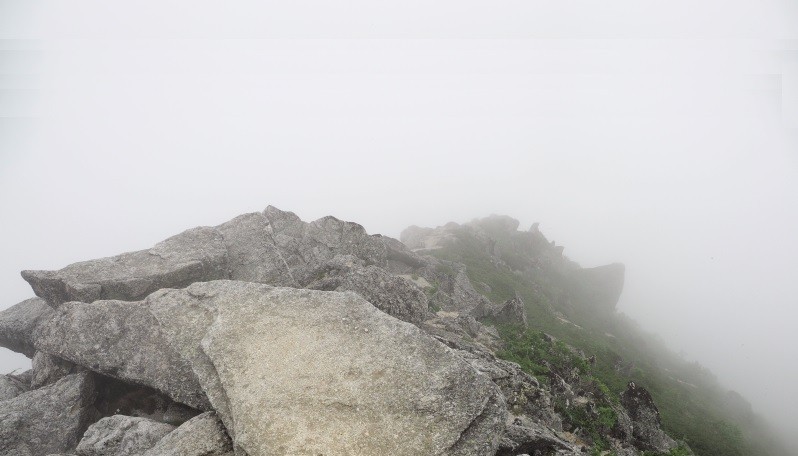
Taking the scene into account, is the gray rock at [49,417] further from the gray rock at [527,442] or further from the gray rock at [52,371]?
the gray rock at [527,442]

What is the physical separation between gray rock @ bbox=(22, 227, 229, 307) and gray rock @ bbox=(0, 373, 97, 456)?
5.07 m

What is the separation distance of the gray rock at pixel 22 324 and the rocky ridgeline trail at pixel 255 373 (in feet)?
0.35

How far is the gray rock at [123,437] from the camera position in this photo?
14.0m

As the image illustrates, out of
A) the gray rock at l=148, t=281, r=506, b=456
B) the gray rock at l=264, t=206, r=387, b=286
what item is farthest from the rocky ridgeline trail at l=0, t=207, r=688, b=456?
the gray rock at l=264, t=206, r=387, b=286

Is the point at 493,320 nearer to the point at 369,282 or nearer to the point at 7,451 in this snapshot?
the point at 369,282

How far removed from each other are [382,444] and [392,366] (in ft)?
8.61

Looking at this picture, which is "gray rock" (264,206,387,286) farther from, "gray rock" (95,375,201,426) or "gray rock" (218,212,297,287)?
"gray rock" (95,375,201,426)

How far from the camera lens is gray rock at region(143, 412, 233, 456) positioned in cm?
1245

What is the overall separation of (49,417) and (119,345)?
4.30 metres

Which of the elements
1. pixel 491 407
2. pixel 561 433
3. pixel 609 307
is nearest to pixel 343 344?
pixel 491 407

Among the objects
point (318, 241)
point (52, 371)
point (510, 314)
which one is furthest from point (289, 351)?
point (510, 314)

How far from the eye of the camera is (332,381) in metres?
13.4

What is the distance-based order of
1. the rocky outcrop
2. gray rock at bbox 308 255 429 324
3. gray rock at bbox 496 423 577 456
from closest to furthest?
gray rock at bbox 496 423 577 456, gray rock at bbox 308 255 429 324, the rocky outcrop

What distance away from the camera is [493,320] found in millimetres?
35906
